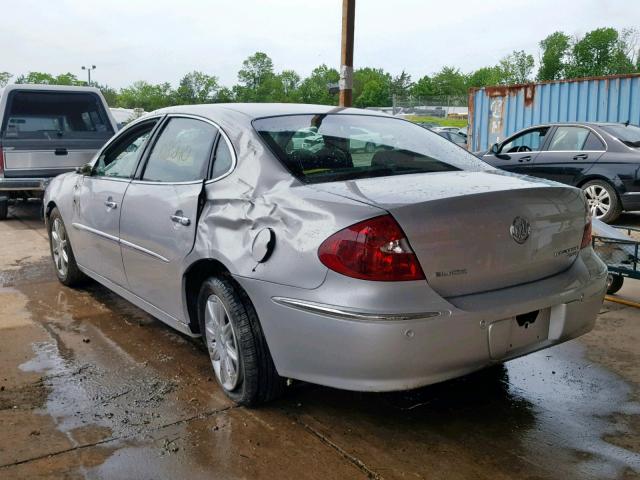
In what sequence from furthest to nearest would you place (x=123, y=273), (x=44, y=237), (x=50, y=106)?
(x=50, y=106), (x=44, y=237), (x=123, y=273)

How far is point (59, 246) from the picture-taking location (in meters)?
5.76

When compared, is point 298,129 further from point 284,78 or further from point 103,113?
point 284,78

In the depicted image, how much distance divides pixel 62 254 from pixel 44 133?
4.77m

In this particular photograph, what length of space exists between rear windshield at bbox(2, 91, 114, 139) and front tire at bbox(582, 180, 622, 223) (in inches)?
278

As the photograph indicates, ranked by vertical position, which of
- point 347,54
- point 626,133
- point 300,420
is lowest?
point 300,420

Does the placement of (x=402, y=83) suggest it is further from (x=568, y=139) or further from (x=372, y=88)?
(x=568, y=139)

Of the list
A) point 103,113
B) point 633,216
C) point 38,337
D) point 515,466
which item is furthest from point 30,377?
point 633,216

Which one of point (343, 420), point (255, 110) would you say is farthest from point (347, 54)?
point (343, 420)

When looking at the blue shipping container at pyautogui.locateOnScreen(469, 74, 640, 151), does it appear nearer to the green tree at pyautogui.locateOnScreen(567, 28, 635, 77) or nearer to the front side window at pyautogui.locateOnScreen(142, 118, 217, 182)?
the front side window at pyautogui.locateOnScreen(142, 118, 217, 182)

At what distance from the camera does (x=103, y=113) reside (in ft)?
33.7

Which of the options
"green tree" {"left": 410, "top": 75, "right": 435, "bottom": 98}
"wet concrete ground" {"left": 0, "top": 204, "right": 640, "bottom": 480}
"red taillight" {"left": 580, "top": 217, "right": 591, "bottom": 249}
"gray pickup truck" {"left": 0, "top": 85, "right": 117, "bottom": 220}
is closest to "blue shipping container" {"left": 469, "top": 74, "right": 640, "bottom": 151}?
"gray pickup truck" {"left": 0, "top": 85, "right": 117, "bottom": 220}

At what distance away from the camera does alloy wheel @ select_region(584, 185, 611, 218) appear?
31.3 feet

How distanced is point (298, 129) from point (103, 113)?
24.4 ft

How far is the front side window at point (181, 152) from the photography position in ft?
12.3
